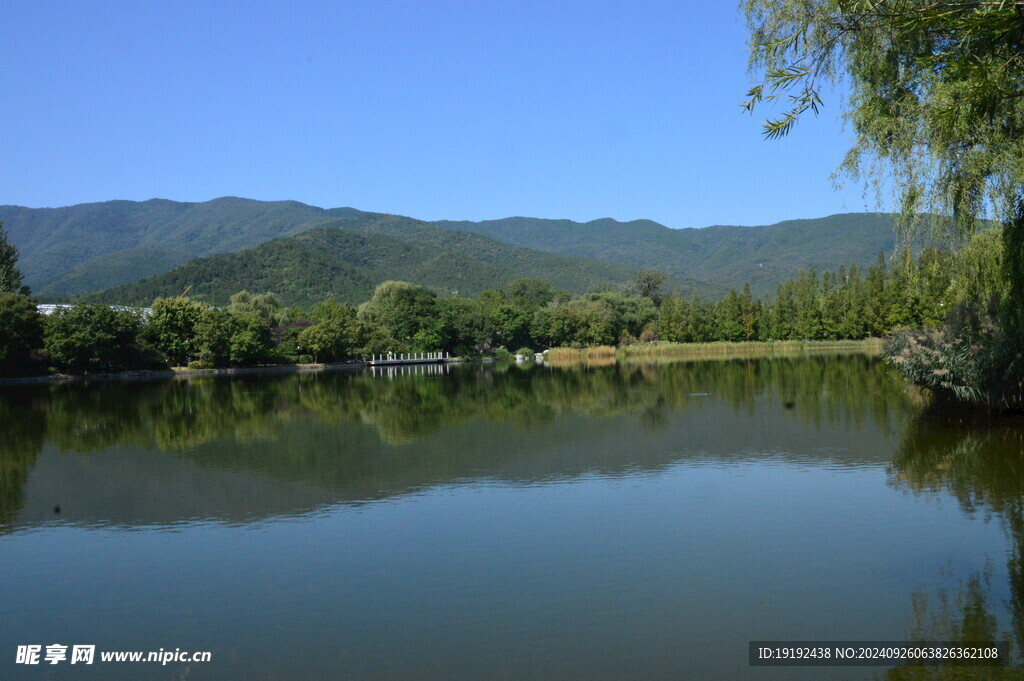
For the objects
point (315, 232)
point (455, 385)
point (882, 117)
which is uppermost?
point (315, 232)

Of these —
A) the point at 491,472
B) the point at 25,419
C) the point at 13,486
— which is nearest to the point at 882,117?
the point at 491,472

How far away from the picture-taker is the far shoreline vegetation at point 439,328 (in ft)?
149

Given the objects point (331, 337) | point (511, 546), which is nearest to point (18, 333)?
point (331, 337)

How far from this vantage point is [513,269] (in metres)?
163

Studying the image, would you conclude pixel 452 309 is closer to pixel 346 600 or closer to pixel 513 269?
pixel 346 600

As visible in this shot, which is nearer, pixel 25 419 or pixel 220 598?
pixel 220 598

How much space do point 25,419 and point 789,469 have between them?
64.8 ft

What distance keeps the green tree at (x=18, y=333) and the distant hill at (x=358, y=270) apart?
49.9 metres

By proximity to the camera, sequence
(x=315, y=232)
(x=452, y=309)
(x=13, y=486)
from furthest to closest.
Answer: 1. (x=315, y=232)
2. (x=452, y=309)
3. (x=13, y=486)

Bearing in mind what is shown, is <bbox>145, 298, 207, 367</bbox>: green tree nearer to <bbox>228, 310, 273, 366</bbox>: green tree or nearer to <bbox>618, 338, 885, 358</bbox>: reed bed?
<bbox>228, 310, 273, 366</bbox>: green tree

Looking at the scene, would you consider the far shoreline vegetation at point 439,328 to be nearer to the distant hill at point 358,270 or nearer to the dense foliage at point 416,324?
the dense foliage at point 416,324

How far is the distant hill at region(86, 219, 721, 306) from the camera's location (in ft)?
351

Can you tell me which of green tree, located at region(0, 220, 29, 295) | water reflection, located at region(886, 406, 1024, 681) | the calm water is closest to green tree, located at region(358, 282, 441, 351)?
green tree, located at region(0, 220, 29, 295)

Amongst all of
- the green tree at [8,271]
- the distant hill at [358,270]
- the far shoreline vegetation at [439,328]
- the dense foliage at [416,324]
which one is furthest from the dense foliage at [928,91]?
the distant hill at [358,270]
